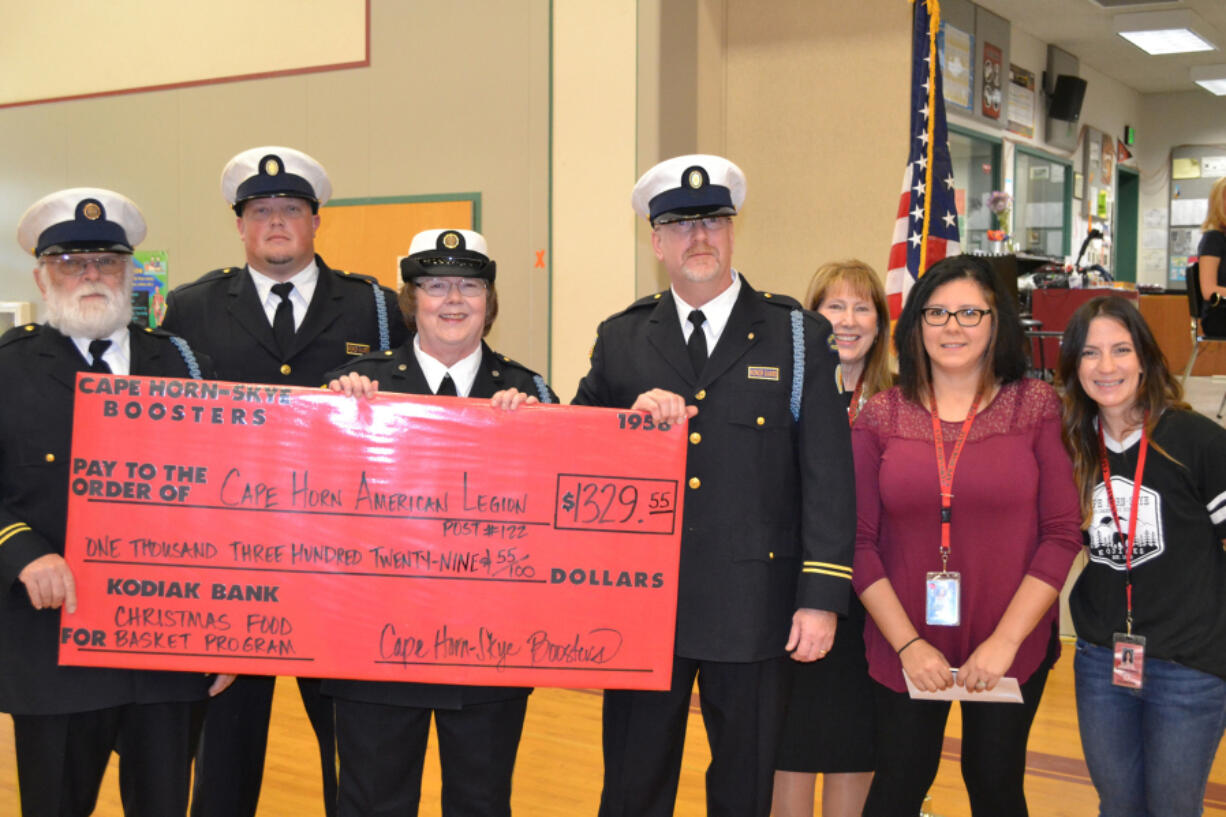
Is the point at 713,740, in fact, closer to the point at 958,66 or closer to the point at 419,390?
the point at 419,390

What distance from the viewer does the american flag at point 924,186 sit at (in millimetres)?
4098

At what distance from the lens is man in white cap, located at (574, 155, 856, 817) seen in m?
2.19

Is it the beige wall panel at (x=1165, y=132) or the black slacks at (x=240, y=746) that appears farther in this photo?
the beige wall panel at (x=1165, y=132)

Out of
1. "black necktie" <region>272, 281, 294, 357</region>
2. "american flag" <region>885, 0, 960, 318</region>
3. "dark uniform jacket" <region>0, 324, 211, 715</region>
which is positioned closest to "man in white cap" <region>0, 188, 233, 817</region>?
"dark uniform jacket" <region>0, 324, 211, 715</region>

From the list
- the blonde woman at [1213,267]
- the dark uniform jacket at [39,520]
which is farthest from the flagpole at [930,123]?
the blonde woman at [1213,267]

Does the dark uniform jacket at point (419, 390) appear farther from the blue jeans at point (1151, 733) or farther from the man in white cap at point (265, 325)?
the blue jeans at point (1151, 733)

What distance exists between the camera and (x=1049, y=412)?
222 centimetres

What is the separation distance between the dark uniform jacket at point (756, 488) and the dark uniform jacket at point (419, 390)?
290 mm

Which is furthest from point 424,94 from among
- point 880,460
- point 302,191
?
point 880,460

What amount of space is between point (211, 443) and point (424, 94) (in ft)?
16.8

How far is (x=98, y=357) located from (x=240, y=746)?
3.50 ft

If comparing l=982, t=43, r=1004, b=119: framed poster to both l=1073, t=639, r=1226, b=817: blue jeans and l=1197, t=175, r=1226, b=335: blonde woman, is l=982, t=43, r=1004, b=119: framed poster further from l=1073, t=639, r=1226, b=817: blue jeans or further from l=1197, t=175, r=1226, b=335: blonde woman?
l=1073, t=639, r=1226, b=817: blue jeans

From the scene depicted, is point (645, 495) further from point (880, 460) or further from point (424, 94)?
point (424, 94)

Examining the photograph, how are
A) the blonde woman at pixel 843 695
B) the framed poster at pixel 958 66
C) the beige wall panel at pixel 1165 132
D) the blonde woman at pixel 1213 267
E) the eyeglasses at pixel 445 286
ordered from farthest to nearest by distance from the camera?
1. the beige wall panel at pixel 1165 132
2. the framed poster at pixel 958 66
3. the blonde woman at pixel 1213 267
4. the blonde woman at pixel 843 695
5. the eyeglasses at pixel 445 286
